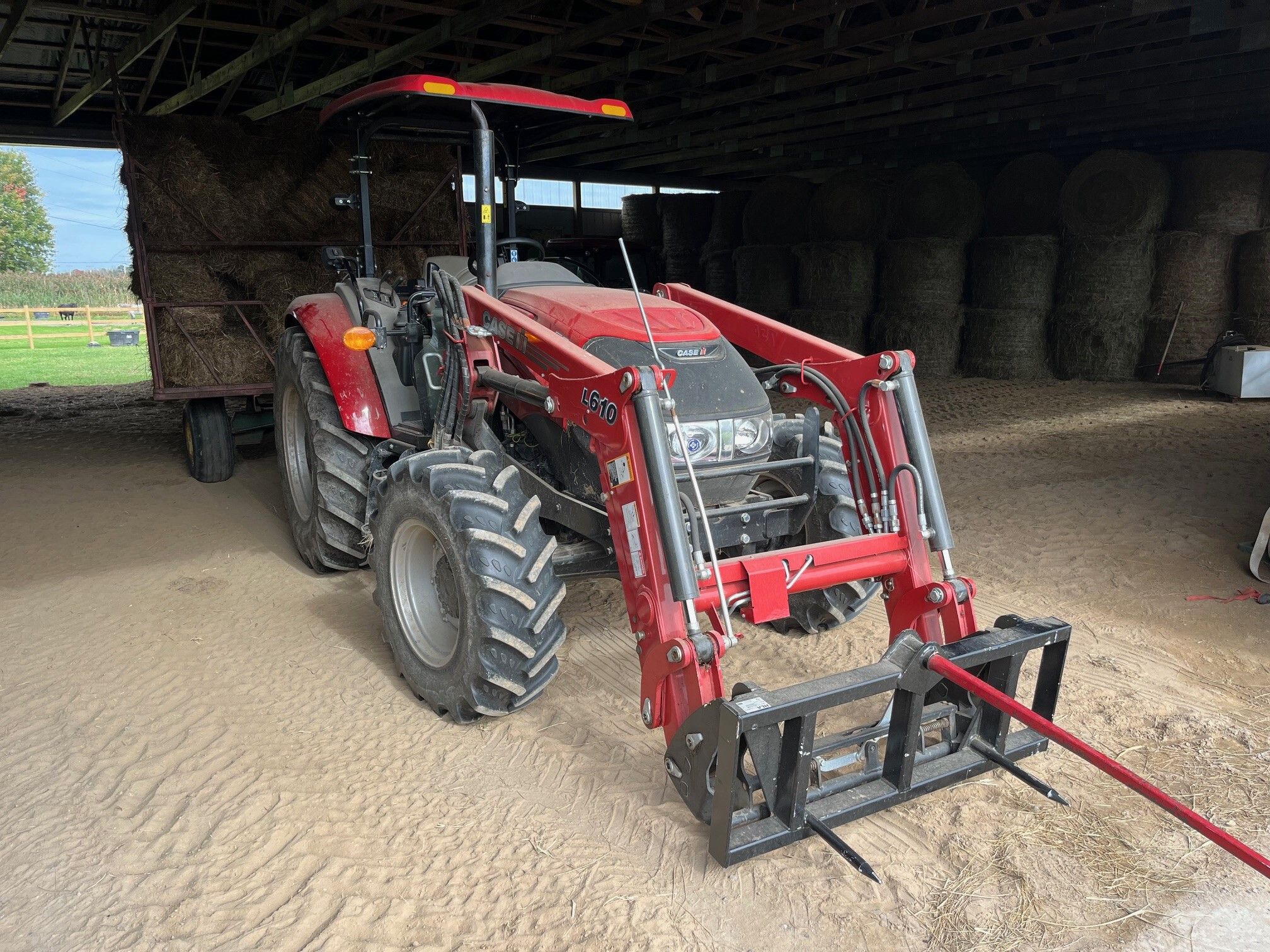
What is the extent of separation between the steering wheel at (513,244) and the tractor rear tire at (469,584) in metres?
1.02

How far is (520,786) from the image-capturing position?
2.82m

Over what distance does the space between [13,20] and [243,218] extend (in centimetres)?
254

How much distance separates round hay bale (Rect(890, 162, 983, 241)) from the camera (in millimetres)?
10641

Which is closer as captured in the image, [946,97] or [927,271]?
[946,97]

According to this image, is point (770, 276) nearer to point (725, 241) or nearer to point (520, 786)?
point (725, 241)

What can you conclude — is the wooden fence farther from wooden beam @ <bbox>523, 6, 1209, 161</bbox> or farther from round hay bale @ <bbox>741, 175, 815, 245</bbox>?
round hay bale @ <bbox>741, 175, 815, 245</bbox>

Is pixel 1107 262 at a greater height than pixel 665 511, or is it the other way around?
pixel 1107 262

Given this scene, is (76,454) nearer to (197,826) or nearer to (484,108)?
(484,108)

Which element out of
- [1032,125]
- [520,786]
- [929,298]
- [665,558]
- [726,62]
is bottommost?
[520,786]

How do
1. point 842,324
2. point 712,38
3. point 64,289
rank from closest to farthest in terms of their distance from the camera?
1. point 712,38
2. point 842,324
3. point 64,289

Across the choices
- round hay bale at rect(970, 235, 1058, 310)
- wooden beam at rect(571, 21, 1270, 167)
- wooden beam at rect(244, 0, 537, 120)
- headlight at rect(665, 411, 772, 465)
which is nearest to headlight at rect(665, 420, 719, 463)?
headlight at rect(665, 411, 772, 465)

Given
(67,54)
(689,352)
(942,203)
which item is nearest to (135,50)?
(67,54)

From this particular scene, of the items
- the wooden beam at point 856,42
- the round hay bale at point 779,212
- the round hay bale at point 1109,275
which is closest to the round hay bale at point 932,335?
the round hay bale at point 1109,275

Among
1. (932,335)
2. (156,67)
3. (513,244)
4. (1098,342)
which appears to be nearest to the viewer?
(513,244)
